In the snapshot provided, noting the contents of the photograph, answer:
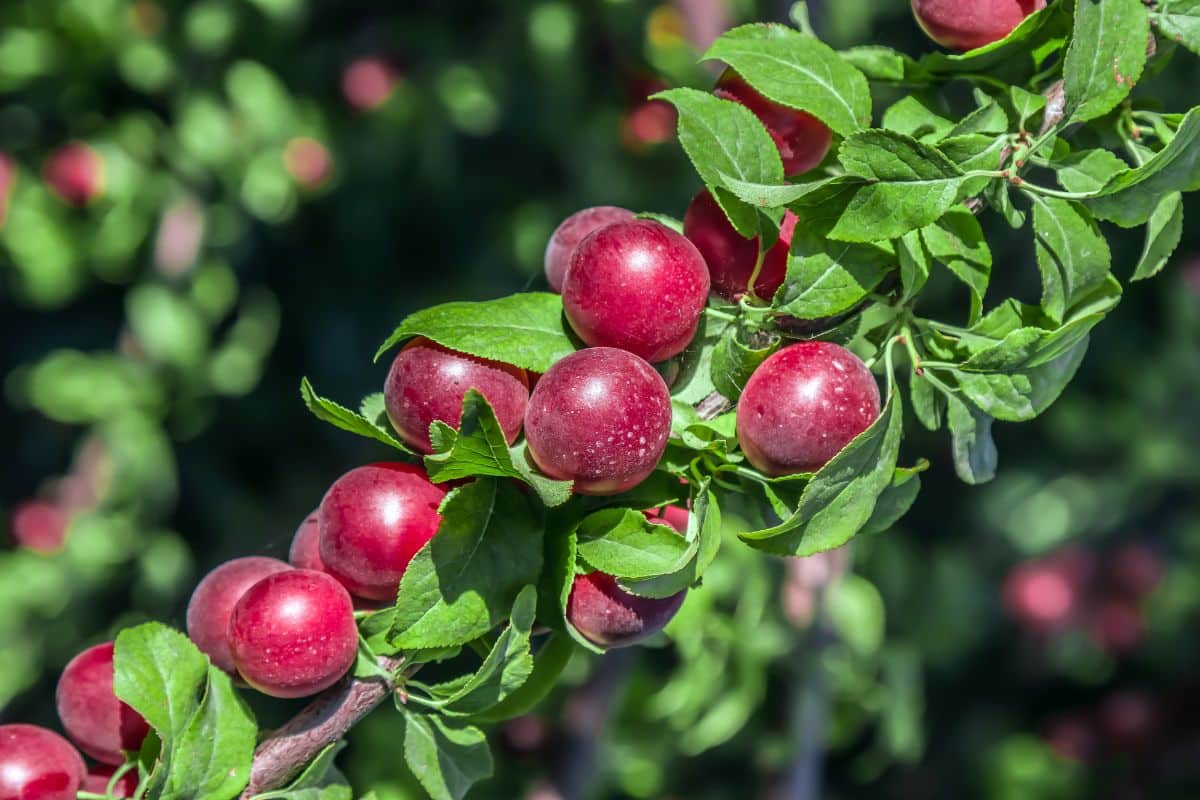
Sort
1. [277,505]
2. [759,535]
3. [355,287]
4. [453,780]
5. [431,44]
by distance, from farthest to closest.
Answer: [355,287]
[277,505]
[431,44]
[453,780]
[759,535]

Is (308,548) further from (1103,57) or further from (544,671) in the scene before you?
(1103,57)

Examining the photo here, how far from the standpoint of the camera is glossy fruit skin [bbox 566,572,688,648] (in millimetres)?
715

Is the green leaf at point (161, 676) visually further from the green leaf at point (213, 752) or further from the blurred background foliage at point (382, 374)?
the blurred background foliage at point (382, 374)

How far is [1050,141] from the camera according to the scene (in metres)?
0.73

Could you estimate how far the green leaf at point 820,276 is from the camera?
69 cm

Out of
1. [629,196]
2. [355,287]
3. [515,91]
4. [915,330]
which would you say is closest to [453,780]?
[915,330]

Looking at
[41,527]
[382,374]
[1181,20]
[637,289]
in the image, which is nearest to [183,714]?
[637,289]

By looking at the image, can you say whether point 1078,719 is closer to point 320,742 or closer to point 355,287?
point 355,287

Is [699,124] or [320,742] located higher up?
[699,124]

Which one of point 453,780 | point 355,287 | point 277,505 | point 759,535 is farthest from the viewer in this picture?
point 355,287

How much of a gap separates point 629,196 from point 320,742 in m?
1.43

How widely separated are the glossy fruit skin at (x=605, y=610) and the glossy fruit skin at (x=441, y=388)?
103mm

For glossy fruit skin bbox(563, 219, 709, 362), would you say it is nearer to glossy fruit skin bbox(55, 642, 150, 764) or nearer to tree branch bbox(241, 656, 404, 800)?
tree branch bbox(241, 656, 404, 800)

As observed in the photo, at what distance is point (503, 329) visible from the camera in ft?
2.36
